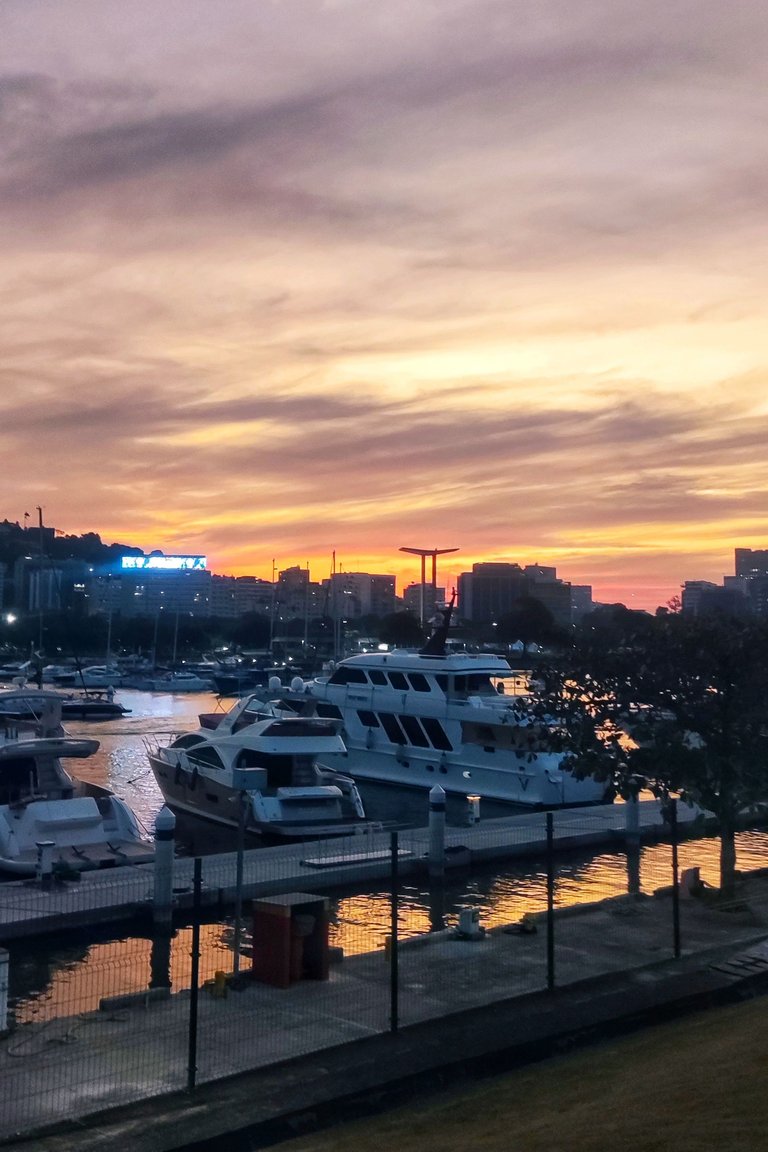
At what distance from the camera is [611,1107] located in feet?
30.2

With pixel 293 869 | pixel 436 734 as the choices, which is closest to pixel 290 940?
pixel 293 869

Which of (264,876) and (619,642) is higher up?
(619,642)

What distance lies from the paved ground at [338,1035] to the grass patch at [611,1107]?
0.37 meters

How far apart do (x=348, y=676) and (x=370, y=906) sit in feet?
79.5

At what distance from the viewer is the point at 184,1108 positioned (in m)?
10.1

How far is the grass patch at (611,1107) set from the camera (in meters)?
8.31

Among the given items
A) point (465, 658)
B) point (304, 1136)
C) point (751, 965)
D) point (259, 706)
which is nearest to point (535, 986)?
point (751, 965)


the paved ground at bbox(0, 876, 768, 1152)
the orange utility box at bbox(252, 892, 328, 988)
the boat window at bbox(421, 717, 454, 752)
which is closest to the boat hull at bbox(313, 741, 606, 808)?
the boat window at bbox(421, 717, 454, 752)

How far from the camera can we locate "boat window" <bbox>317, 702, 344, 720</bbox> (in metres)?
47.7

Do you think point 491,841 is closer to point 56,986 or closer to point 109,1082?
point 56,986

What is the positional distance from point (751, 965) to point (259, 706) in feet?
115

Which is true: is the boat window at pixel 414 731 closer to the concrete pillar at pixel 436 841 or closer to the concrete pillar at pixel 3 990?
the concrete pillar at pixel 436 841

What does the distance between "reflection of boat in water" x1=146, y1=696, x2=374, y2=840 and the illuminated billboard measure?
449 feet

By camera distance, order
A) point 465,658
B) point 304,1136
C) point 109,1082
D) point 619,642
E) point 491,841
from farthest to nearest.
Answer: point 465,658, point 491,841, point 619,642, point 109,1082, point 304,1136
